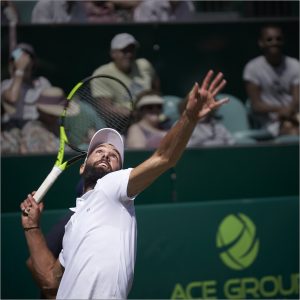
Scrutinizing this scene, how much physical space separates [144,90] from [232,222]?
114 centimetres

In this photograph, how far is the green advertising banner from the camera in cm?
581

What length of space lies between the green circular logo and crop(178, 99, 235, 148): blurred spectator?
563mm

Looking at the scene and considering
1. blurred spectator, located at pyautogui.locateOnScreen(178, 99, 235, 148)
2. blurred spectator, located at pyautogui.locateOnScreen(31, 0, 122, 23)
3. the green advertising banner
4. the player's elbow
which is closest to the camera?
the player's elbow

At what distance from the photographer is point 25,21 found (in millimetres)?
5758

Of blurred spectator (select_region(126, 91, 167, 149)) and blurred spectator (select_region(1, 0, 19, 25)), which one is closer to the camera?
blurred spectator (select_region(1, 0, 19, 25))

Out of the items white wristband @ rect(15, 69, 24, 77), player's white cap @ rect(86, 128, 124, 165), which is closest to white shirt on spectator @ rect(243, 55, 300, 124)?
white wristband @ rect(15, 69, 24, 77)

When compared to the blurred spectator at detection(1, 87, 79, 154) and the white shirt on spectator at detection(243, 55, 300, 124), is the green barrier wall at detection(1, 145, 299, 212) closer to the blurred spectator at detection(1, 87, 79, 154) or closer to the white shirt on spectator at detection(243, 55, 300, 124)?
the blurred spectator at detection(1, 87, 79, 154)

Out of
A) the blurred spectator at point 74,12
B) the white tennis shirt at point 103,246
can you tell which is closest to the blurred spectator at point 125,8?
the blurred spectator at point 74,12

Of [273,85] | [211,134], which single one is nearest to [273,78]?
[273,85]

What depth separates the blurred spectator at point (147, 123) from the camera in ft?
19.4

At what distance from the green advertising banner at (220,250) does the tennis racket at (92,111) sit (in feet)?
2.74

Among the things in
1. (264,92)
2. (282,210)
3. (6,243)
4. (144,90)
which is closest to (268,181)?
(282,210)

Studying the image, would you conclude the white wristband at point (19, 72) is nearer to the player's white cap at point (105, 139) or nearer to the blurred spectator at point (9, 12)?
the blurred spectator at point (9, 12)

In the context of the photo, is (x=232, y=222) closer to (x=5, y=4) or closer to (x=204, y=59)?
(x=204, y=59)
